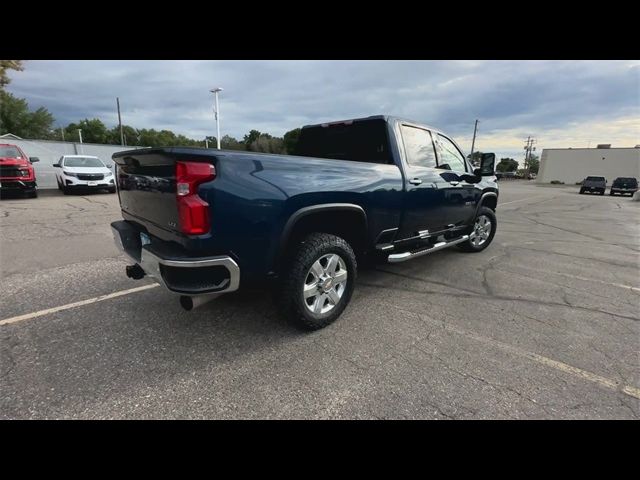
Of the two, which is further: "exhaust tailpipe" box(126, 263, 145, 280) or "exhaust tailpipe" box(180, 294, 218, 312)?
"exhaust tailpipe" box(126, 263, 145, 280)

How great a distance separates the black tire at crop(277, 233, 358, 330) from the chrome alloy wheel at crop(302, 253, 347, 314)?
25 millimetres

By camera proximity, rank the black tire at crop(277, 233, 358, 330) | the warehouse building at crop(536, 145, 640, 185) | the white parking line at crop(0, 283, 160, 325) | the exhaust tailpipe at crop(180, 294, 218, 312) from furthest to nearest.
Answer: the warehouse building at crop(536, 145, 640, 185)
the white parking line at crop(0, 283, 160, 325)
the black tire at crop(277, 233, 358, 330)
the exhaust tailpipe at crop(180, 294, 218, 312)

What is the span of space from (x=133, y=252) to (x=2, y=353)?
1.18 meters

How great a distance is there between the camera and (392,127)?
12.2 ft

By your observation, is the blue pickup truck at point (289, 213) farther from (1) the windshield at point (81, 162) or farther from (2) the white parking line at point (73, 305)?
(1) the windshield at point (81, 162)

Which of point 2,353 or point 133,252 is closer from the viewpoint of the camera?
point 2,353

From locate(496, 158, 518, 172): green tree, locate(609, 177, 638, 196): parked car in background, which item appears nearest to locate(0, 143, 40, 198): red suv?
locate(609, 177, 638, 196): parked car in background

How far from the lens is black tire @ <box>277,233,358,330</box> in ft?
8.89

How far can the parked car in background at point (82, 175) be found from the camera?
12.7m

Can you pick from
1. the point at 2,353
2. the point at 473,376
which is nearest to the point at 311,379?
the point at 473,376

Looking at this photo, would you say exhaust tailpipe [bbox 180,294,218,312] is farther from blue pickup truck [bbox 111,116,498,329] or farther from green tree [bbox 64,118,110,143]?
green tree [bbox 64,118,110,143]

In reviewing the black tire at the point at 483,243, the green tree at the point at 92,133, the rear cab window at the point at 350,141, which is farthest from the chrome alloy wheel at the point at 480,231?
the green tree at the point at 92,133

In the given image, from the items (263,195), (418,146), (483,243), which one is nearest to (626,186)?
(483,243)
